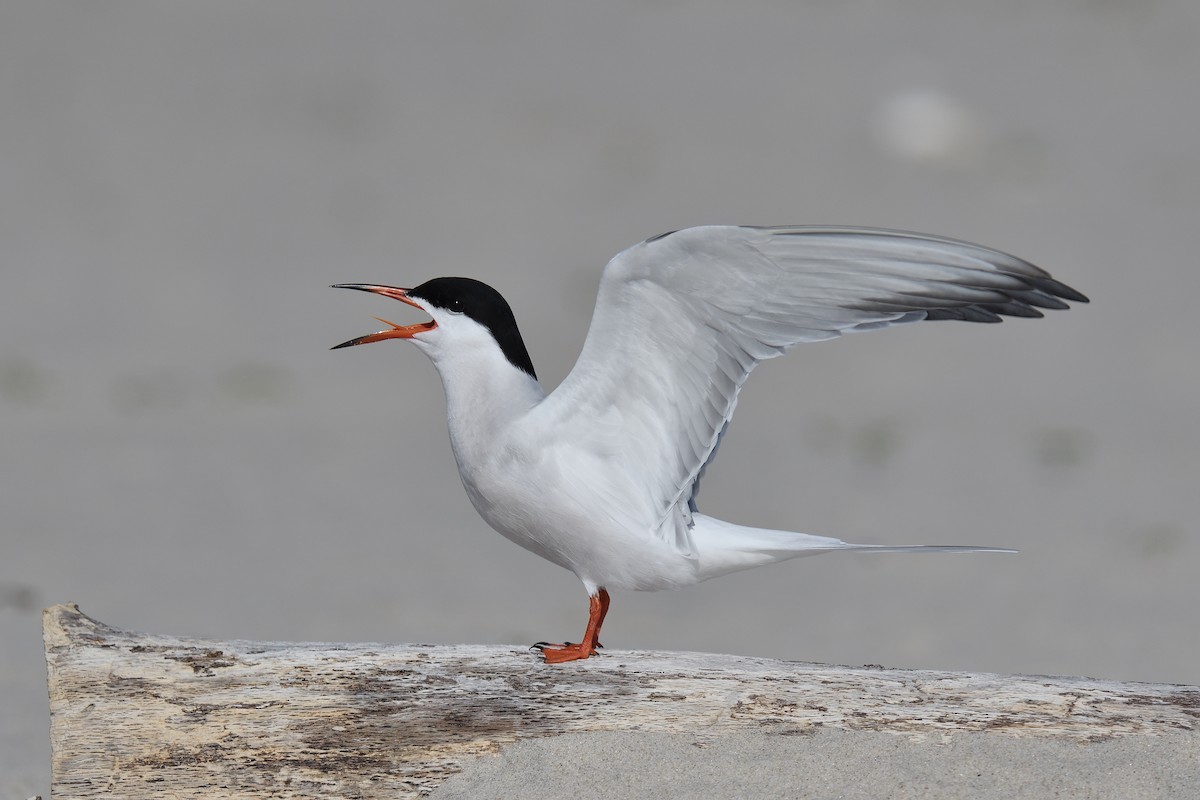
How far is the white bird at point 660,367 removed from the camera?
12.1 ft

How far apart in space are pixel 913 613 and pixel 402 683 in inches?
193

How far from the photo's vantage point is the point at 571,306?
1095 cm

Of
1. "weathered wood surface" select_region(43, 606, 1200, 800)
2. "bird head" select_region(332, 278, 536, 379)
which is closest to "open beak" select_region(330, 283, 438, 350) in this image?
"bird head" select_region(332, 278, 536, 379)

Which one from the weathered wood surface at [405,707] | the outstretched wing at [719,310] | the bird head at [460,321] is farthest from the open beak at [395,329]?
the weathered wood surface at [405,707]

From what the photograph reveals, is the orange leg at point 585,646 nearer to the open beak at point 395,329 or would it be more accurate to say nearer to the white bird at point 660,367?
the white bird at point 660,367

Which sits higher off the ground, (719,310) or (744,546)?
(719,310)

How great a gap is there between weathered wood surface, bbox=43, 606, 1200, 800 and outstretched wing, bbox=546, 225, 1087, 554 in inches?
21.4

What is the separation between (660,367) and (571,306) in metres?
7.02

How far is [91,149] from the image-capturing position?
511 inches

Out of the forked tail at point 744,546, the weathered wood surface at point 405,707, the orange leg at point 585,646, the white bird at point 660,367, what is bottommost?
the weathered wood surface at point 405,707

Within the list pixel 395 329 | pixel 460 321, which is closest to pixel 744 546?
pixel 460 321

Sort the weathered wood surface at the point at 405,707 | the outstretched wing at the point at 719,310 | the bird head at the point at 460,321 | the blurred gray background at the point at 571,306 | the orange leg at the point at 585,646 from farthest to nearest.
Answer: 1. the blurred gray background at the point at 571,306
2. the bird head at the point at 460,321
3. the orange leg at the point at 585,646
4. the outstretched wing at the point at 719,310
5. the weathered wood surface at the point at 405,707

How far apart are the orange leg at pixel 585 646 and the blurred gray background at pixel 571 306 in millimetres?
2067

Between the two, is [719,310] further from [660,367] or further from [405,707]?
[405,707]
